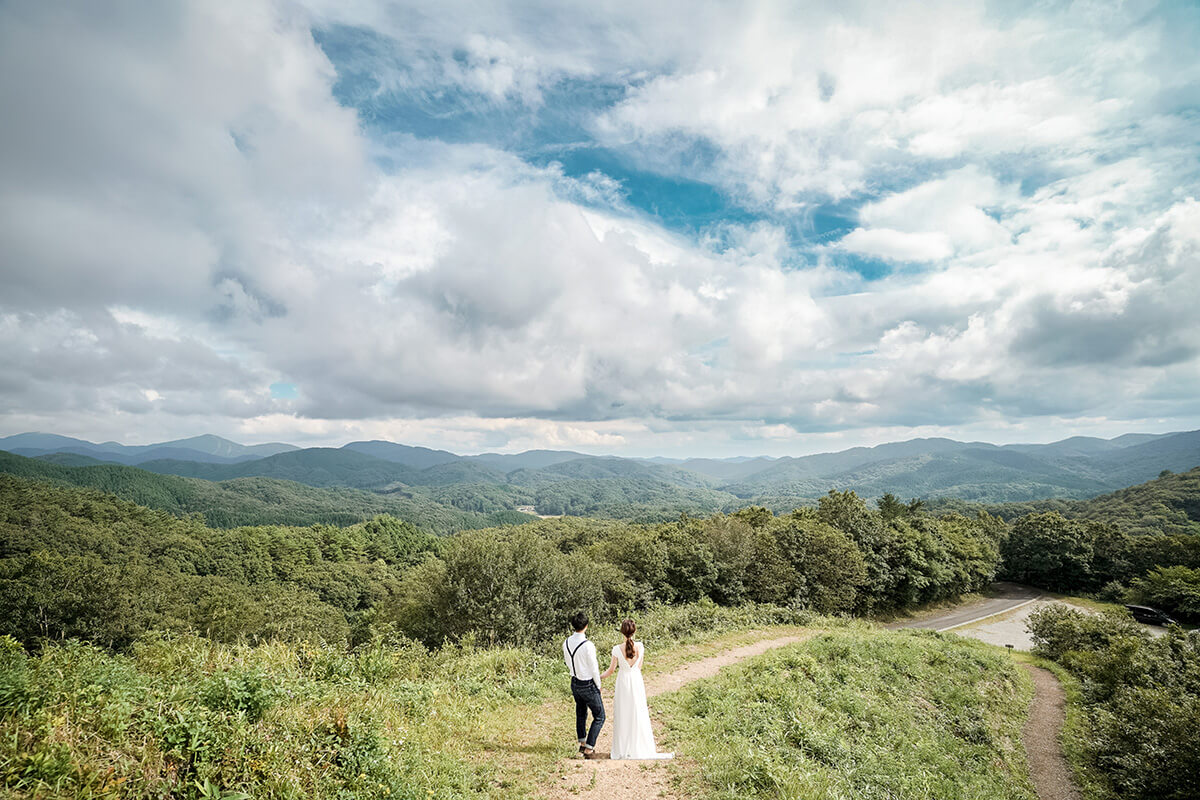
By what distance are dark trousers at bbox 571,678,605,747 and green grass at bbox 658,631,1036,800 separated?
1767 mm

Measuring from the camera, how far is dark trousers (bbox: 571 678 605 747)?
28.9 feet

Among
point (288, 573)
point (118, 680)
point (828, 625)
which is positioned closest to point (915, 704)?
point (828, 625)

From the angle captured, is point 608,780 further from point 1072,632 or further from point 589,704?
point 1072,632

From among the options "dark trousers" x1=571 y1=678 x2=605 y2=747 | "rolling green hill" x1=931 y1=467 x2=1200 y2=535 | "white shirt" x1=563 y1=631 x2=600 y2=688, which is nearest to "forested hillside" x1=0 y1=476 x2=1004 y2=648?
"dark trousers" x1=571 y1=678 x2=605 y2=747

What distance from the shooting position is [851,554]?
134 feet

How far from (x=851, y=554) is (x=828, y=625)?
16738 mm

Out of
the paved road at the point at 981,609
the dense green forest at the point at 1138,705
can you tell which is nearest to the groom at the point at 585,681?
the dense green forest at the point at 1138,705

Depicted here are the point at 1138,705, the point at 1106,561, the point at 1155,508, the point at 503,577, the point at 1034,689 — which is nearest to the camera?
the point at 1138,705

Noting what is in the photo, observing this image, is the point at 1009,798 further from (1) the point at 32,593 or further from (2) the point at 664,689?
(1) the point at 32,593

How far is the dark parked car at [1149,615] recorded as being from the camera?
150 feet

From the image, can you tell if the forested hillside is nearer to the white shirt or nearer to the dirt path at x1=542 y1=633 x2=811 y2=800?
the dirt path at x1=542 y1=633 x2=811 y2=800

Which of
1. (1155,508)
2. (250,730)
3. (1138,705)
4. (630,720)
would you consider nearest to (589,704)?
(630,720)

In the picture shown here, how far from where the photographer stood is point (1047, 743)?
16938mm

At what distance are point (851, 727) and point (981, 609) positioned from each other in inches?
2270
